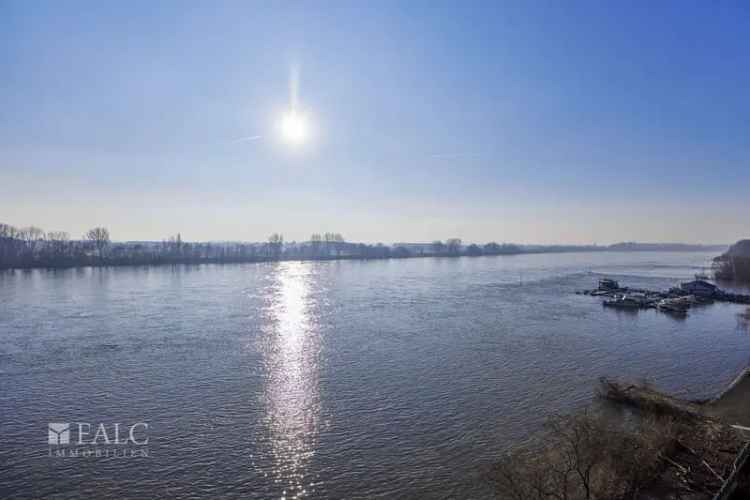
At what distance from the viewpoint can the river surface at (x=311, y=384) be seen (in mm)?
7523

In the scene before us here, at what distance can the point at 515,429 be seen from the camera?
362 inches

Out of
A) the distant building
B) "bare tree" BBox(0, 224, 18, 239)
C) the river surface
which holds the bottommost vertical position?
the river surface

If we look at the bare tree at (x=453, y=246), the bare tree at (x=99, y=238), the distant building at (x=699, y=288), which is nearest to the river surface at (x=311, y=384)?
the distant building at (x=699, y=288)

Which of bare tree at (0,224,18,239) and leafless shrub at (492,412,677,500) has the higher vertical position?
bare tree at (0,224,18,239)

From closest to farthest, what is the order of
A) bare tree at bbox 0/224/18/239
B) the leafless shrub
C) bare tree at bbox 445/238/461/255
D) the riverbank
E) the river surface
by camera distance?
1. the leafless shrub
2. the river surface
3. the riverbank
4. bare tree at bbox 0/224/18/239
5. bare tree at bbox 445/238/461/255

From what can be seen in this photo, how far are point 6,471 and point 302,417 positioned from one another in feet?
18.7

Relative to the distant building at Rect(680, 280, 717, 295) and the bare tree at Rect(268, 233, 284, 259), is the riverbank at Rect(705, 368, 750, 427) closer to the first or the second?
the distant building at Rect(680, 280, 717, 295)

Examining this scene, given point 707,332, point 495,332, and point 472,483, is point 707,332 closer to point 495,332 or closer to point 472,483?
point 495,332

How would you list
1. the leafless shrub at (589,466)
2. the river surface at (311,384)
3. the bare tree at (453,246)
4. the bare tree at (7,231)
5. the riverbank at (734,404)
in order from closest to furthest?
1. the leafless shrub at (589,466)
2. the river surface at (311,384)
3. the riverbank at (734,404)
4. the bare tree at (7,231)
5. the bare tree at (453,246)

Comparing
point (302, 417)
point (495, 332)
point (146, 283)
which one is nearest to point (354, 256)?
point (146, 283)

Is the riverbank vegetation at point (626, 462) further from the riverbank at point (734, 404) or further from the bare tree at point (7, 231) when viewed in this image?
the bare tree at point (7, 231)

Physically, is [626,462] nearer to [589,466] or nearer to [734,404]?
[589,466]

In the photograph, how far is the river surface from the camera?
7523mm

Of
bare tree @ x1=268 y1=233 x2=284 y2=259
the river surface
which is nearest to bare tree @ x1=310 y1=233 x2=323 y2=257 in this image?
bare tree @ x1=268 y1=233 x2=284 y2=259
